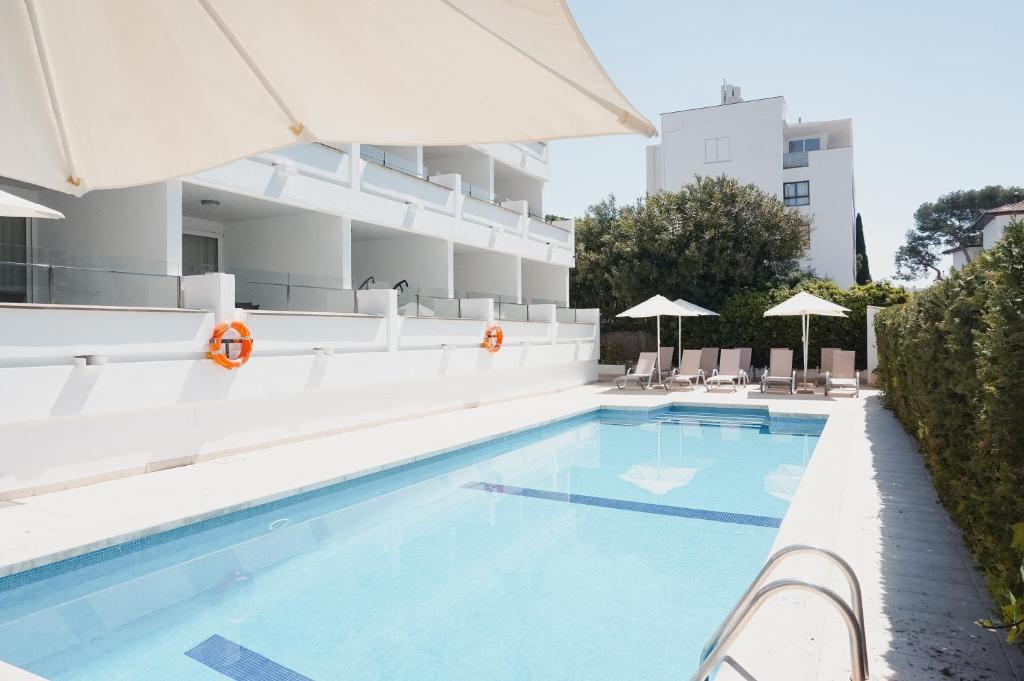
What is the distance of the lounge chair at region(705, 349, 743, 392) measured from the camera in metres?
19.1

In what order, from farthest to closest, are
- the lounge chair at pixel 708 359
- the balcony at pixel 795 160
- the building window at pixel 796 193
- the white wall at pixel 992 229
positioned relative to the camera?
the balcony at pixel 795 160, the building window at pixel 796 193, the white wall at pixel 992 229, the lounge chair at pixel 708 359

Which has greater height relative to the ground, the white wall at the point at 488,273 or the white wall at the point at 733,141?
the white wall at the point at 733,141

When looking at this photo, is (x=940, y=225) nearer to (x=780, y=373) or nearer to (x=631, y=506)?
(x=780, y=373)

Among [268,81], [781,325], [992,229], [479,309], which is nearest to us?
[268,81]

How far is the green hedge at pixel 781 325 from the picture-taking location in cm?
2152

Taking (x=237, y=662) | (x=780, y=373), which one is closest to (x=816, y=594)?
(x=237, y=662)

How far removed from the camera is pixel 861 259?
1610 inches

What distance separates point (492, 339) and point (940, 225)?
51.5 m

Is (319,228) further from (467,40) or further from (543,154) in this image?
(467,40)

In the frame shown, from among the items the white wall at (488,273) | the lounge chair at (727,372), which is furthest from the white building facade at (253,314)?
the lounge chair at (727,372)

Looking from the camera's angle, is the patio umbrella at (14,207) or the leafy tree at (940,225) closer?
the patio umbrella at (14,207)

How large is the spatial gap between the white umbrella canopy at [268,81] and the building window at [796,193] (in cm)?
3766

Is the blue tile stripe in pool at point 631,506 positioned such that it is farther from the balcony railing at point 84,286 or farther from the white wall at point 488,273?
the white wall at point 488,273

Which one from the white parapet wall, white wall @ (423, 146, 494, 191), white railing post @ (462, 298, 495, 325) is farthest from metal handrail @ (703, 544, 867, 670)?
white wall @ (423, 146, 494, 191)
